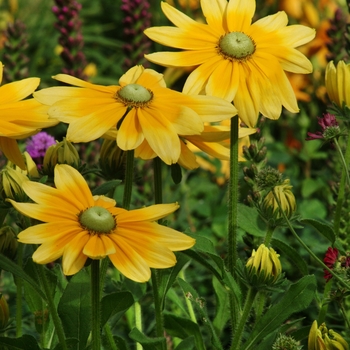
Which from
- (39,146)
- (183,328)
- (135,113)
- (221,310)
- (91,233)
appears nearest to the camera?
(91,233)

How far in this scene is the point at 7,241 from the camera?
1599mm

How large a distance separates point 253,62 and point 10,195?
49cm

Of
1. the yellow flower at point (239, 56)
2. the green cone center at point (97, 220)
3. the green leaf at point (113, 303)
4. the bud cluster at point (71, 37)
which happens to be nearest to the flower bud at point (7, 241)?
the green leaf at point (113, 303)

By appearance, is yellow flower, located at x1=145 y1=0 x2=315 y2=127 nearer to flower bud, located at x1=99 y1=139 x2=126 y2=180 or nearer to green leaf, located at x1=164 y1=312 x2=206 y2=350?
flower bud, located at x1=99 y1=139 x2=126 y2=180

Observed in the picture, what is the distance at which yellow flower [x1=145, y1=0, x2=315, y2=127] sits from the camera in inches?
58.8

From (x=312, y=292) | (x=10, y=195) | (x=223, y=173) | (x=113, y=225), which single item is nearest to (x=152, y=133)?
(x=113, y=225)

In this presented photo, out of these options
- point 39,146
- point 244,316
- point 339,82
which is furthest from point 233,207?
point 39,146

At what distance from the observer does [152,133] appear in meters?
1.38

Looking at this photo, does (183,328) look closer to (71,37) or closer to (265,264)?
(265,264)

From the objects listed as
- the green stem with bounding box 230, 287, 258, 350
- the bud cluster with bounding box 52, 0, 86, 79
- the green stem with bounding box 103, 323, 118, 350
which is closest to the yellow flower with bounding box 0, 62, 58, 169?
the green stem with bounding box 103, 323, 118, 350

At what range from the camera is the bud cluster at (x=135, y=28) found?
118 inches

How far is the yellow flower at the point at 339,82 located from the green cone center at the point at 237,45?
173 millimetres

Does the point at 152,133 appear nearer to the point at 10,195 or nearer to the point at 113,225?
the point at 113,225

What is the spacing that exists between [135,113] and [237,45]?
Answer: 0.25 meters
